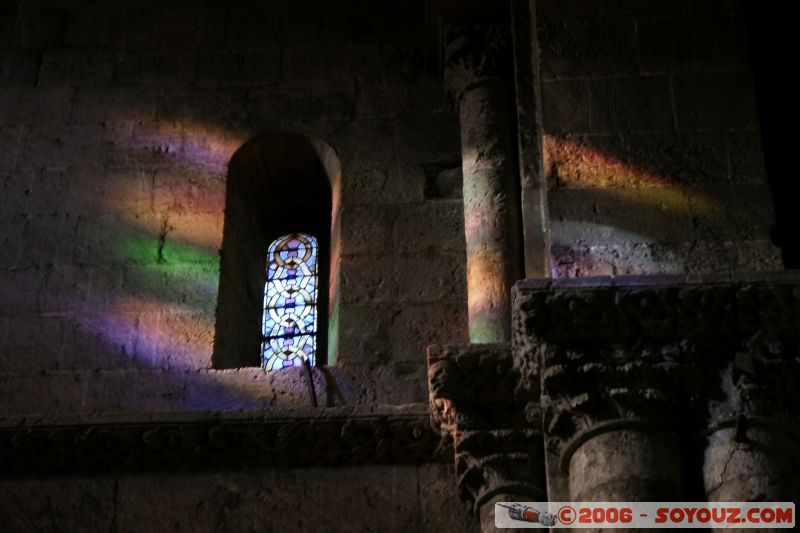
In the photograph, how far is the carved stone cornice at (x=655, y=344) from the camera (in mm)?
5645

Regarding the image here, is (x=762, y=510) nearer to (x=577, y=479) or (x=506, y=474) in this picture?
(x=577, y=479)

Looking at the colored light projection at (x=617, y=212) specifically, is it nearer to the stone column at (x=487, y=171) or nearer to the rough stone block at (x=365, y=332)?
the stone column at (x=487, y=171)

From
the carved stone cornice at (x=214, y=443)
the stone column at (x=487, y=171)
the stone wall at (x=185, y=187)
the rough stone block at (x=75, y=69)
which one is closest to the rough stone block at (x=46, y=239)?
the stone wall at (x=185, y=187)

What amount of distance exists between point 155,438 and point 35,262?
1487 mm

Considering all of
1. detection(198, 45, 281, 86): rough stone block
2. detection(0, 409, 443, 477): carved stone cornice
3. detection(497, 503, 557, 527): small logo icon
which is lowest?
detection(497, 503, 557, 527): small logo icon

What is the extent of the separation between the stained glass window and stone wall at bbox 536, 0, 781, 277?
1811 mm

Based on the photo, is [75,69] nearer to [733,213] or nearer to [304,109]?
[304,109]

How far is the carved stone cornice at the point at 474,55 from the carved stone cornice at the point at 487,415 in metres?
2.17

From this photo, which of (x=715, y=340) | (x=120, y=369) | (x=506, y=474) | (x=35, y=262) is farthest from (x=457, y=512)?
(x=35, y=262)

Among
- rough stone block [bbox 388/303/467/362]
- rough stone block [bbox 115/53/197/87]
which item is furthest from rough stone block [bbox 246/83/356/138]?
rough stone block [bbox 388/303/467/362]

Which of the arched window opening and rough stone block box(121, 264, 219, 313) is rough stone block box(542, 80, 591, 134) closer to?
the arched window opening

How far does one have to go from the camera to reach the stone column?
6.85 m

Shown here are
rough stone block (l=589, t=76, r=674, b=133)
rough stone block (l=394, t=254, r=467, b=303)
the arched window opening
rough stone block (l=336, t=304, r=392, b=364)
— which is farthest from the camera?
the arched window opening

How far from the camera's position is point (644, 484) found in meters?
5.41
